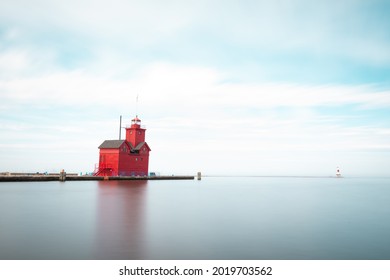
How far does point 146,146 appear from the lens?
62.1m

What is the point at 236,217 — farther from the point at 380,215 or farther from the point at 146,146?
the point at 146,146

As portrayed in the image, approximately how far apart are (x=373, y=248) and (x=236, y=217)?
1007 centimetres

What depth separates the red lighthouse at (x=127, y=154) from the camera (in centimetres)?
5803

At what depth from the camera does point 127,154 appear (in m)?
59.2

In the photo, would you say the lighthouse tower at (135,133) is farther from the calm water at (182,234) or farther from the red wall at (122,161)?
the calm water at (182,234)

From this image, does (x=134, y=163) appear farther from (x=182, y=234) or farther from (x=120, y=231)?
(x=182, y=234)

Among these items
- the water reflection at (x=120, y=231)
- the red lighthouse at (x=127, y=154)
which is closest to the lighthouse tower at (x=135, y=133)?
the red lighthouse at (x=127, y=154)

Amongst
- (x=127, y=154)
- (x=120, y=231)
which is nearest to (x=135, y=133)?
(x=127, y=154)

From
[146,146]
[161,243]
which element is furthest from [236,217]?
[146,146]

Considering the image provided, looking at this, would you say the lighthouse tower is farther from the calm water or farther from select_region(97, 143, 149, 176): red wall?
the calm water

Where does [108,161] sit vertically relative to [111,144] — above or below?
below

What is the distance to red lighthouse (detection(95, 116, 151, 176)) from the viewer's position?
190 ft

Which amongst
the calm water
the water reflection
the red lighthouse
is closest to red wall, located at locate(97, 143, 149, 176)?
the red lighthouse

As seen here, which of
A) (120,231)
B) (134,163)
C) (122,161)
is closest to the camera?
(120,231)
